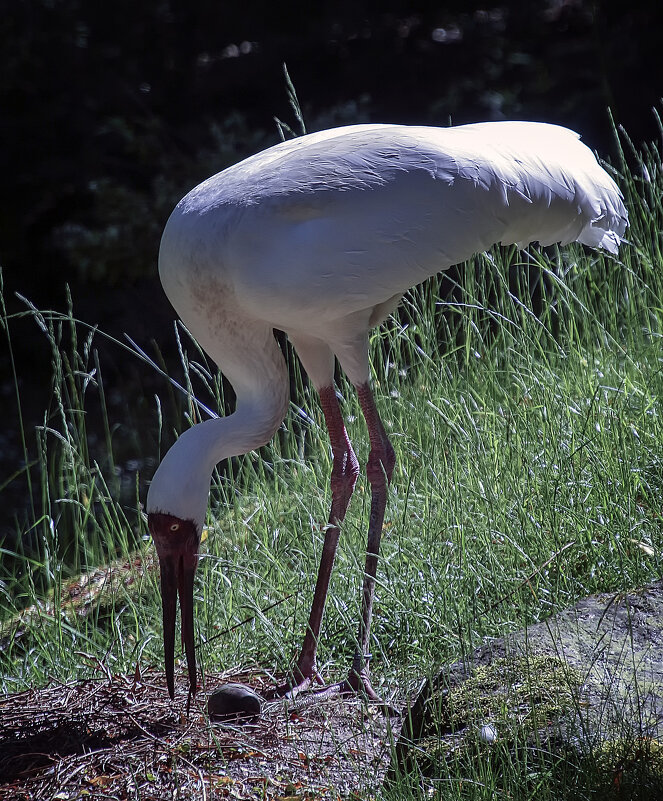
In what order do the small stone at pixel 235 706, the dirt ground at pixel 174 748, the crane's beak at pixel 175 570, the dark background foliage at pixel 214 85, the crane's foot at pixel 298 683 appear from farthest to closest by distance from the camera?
the dark background foliage at pixel 214 85
the crane's foot at pixel 298 683
the crane's beak at pixel 175 570
the small stone at pixel 235 706
the dirt ground at pixel 174 748

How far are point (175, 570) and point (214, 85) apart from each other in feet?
18.3

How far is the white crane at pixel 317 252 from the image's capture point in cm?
305

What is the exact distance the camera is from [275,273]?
303 cm

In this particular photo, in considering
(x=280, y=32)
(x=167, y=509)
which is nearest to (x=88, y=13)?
(x=280, y=32)

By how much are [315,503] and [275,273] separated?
1367 millimetres

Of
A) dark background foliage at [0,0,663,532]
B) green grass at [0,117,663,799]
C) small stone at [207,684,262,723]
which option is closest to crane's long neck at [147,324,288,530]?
green grass at [0,117,663,799]

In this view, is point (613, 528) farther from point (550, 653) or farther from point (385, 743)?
point (385, 743)

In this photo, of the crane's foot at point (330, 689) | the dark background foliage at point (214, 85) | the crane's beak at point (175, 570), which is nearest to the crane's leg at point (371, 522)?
the crane's foot at point (330, 689)

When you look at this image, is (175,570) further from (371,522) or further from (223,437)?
(371,522)

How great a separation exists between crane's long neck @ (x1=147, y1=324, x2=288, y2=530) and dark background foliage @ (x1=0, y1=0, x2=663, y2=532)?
403 centimetres

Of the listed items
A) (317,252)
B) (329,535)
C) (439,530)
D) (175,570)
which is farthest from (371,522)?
(317,252)

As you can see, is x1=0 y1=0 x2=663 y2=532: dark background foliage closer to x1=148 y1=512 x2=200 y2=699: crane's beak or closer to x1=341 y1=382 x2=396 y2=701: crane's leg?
x1=341 y1=382 x2=396 y2=701: crane's leg

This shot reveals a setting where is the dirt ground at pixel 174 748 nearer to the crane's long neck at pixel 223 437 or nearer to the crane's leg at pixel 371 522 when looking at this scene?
the crane's leg at pixel 371 522

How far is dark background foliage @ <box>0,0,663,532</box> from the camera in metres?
7.26
